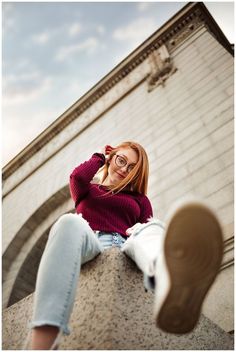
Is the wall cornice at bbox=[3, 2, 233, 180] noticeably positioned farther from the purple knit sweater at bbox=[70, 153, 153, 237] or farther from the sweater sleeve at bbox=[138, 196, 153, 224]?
the purple knit sweater at bbox=[70, 153, 153, 237]

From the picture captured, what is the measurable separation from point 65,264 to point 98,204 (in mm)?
739

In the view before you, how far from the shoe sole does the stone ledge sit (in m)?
0.34

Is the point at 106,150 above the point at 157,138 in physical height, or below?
above

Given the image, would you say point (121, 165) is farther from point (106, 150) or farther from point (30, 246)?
point (30, 246)

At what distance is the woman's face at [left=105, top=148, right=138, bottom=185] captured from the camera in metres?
2.20

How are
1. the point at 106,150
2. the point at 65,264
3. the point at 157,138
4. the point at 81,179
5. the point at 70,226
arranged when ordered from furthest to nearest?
the point at 157,138 < the point at 106,150 < the point at 81,179 < the point at 70,226 < the point at 65,264

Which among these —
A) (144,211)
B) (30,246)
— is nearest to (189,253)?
(144,211)

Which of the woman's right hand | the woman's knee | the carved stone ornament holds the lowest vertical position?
the carved stone ornament

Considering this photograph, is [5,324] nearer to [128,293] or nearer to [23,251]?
[128,293]

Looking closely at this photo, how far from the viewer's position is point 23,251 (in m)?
7.15

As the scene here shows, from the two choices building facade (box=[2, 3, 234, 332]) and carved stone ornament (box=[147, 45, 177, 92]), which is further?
carved stone ornament (box=[147, 45, 177, 92])

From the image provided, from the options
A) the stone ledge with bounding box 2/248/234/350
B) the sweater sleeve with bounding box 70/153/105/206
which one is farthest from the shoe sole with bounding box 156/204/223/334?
the sweater sleeve with bounding box 70/153/105/206

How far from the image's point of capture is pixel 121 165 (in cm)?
223

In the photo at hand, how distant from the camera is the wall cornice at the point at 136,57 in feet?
23.0
